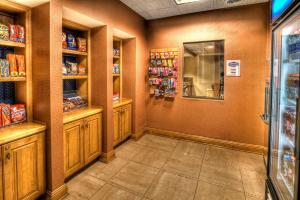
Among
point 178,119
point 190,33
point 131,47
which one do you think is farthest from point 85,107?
point 190,33

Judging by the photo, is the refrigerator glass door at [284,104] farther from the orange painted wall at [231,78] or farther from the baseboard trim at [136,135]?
the baseboard trim at [136,135]

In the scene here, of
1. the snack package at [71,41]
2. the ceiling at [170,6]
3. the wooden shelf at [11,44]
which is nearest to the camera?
the wooden shelf at [11,44]

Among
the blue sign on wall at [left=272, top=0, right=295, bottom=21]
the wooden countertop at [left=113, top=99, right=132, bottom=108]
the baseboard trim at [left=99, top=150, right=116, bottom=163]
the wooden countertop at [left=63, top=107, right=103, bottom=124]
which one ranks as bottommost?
the baseboard trim at [left=99, top=150, right=116, bottom=163]

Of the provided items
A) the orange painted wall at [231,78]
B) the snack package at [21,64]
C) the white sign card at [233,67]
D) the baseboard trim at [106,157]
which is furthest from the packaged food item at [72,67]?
the white sign card at [233,67]

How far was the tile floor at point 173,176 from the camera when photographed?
2288 millimetres

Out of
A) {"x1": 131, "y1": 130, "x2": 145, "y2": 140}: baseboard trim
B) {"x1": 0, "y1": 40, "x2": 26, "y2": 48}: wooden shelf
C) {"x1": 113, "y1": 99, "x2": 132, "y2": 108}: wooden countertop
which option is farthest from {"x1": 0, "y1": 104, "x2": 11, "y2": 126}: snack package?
{"x1": 131, "y1": 130, "x2": 145, "y2": 140}: baseboard trim

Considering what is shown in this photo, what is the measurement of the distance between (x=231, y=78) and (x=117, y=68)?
2.44 m

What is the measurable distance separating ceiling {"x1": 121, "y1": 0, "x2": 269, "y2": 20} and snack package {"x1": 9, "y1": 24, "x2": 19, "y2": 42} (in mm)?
1918

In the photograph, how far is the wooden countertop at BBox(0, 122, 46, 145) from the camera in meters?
1.71

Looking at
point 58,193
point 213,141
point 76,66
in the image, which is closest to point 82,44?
point 76,66

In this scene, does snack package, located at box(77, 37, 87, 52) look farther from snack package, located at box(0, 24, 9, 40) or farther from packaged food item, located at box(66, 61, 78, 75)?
snack package, located at box(0, 24, 9, 40)

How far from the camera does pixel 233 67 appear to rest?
3.57 m

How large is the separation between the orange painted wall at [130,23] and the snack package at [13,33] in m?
0.63

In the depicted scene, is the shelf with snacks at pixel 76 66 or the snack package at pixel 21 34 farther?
the shelf with snacks at pixel 76 66
